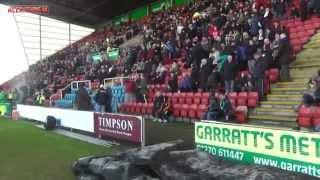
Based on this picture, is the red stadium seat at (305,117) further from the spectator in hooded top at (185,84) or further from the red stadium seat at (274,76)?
the spectator in hooded top at (185,84)

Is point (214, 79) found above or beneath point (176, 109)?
above

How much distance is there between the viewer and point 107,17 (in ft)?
147

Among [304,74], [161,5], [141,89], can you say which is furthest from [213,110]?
[161,5]

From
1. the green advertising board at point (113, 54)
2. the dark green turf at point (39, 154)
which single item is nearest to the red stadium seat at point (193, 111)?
the dark green turf at point (39, 154)

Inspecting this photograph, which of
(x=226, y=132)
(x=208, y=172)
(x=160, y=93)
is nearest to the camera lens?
(x=208, y=172)

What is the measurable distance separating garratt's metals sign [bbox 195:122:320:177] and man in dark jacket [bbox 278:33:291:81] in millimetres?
6412

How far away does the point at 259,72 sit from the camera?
1385 cm

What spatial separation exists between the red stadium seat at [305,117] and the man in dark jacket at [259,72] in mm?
2505

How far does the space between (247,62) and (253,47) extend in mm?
520

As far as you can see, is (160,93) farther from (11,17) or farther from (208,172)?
(11,17)

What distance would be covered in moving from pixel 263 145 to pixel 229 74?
25.1 ft

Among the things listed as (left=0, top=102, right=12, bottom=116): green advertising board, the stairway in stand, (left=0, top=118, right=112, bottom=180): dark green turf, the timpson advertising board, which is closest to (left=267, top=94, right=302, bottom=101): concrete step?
the stairway in stand

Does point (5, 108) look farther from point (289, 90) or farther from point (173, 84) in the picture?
point (289, 90)

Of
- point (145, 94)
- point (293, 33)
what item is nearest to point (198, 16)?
point (145, 94)
